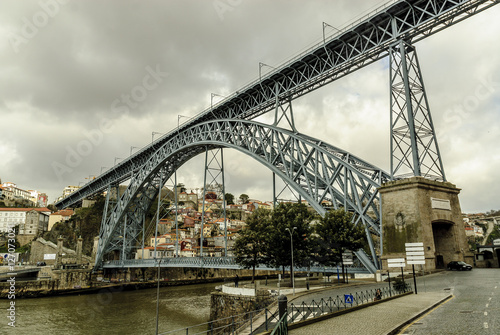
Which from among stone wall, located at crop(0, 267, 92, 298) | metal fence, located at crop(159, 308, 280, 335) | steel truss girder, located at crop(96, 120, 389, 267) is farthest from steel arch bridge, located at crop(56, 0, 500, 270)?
stone wall, located at crop(0, 267, 92, 298)

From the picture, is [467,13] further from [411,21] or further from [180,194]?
[180,194]

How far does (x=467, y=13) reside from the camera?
22.3 metres

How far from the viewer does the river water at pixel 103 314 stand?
27.1 meters

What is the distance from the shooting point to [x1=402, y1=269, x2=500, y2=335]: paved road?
10211 millimetres

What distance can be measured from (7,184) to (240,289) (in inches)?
5963

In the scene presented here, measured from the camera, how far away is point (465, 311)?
12586mm

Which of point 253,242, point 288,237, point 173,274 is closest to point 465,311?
point 288,237

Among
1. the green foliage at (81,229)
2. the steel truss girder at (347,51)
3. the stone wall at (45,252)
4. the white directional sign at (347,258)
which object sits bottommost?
the white directional sign at (347,258)

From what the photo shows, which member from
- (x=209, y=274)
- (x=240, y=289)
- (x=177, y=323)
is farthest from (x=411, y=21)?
(x=209, y=274)

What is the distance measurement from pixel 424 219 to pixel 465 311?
10242mm

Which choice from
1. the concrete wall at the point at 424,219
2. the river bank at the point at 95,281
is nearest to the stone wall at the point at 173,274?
the river bank at the point at 95,281

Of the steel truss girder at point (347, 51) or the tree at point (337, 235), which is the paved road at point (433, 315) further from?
the steel truss girder at point (347, 51)

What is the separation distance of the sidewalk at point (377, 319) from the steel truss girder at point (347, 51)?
56.6 ft

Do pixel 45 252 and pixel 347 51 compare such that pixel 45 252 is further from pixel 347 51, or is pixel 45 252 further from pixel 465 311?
pixel 465 311
